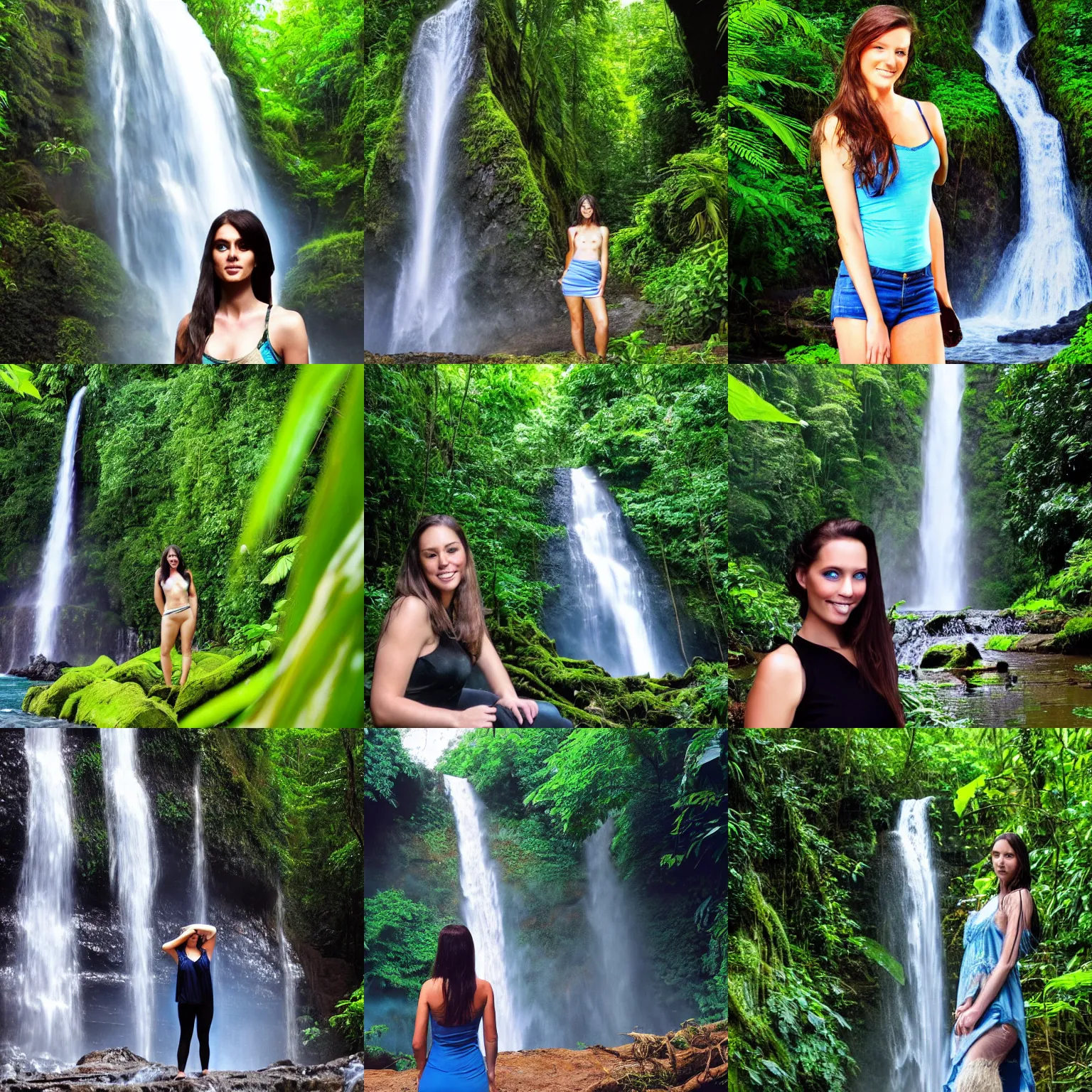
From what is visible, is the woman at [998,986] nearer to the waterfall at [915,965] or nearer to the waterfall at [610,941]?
the waterfall at [915,965]

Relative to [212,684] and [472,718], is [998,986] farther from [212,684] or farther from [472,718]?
[212,684]

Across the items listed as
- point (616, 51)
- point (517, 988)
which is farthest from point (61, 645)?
point (616, 51)

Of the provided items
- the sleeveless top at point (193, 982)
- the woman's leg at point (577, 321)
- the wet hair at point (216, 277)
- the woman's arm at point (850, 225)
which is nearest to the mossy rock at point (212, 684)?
the sleeveless top at point (193, 982)

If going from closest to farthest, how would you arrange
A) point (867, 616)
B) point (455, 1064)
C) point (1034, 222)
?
point (455, 1064) < point (867, 616) < point (1034, 222)

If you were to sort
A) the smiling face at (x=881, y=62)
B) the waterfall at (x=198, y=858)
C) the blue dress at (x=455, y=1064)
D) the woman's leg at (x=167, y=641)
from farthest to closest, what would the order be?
the waterfall at (x=198, y=858), the woman's leg at (x=167, y=641), the smiling face at (x=881, y=62), the blue dress at (x=455, y=1064)

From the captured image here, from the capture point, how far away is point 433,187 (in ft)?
20.0

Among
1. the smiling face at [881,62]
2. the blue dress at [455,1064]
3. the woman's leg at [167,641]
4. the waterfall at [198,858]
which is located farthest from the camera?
the waterfall at [198,858]

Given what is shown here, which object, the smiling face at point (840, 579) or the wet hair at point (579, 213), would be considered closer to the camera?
the smiling face at point (840, 579)

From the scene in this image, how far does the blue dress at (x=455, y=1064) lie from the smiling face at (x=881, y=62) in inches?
210

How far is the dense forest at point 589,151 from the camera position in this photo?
20.0ft

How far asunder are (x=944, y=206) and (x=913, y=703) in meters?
2.70

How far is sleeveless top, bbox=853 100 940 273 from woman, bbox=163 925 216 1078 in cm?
520

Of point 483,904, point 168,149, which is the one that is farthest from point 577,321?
point 483,904

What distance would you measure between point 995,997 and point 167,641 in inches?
186
